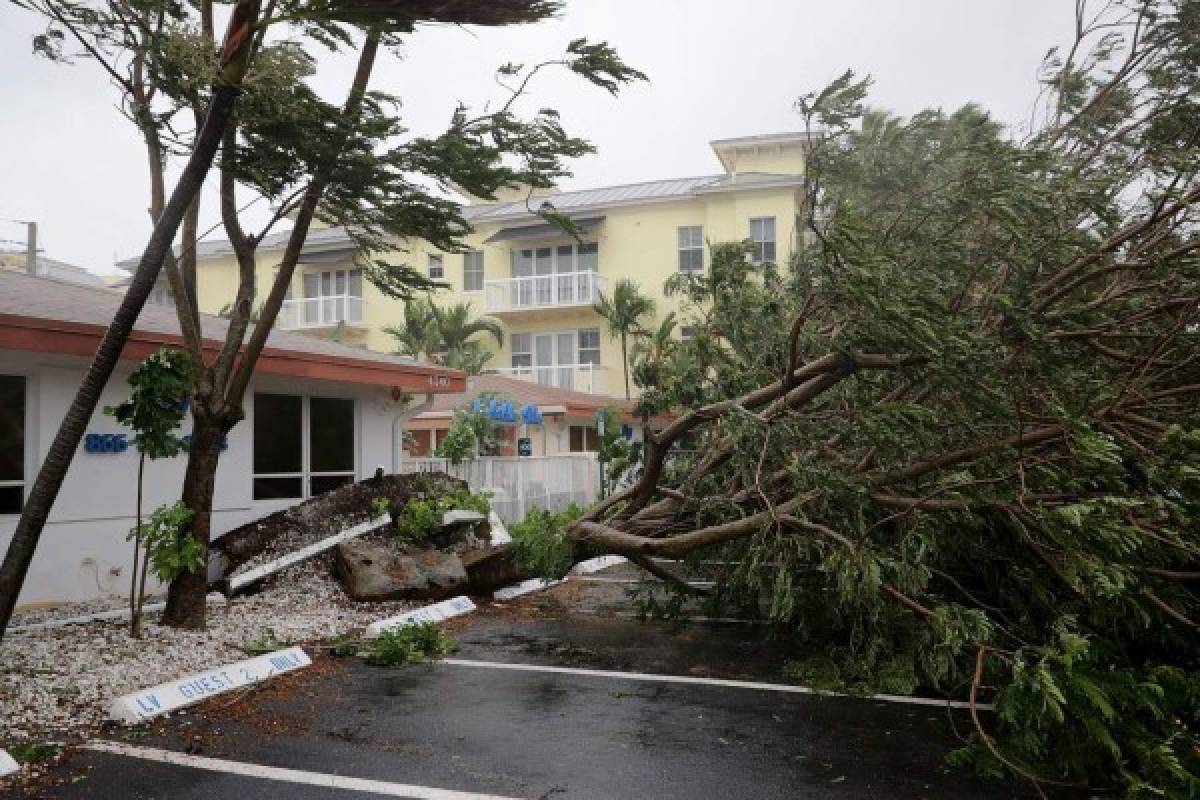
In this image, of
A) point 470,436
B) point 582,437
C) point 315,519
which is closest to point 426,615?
point 315,519

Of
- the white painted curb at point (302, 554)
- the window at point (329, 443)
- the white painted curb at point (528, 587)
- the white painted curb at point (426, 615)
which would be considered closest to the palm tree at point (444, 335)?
the window at point (329, 443)

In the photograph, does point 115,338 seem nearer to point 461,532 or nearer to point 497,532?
point 461,532

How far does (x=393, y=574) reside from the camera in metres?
10.1

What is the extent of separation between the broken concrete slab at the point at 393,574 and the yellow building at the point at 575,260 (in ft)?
63.2

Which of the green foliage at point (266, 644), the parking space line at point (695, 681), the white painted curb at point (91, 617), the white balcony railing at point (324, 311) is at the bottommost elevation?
the parking space line at point (695, 681)

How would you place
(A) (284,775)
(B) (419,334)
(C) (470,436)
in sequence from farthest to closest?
(B) (419,334) < (C) (470,436) < (A) (284,775)

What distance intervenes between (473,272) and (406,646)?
26641 millimetres

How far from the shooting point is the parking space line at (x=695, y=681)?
6.32 metres

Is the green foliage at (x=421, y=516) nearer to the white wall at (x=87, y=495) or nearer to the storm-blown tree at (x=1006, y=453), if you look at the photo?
the white wall at (x=87, y=495)

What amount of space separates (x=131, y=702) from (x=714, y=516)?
4999mm

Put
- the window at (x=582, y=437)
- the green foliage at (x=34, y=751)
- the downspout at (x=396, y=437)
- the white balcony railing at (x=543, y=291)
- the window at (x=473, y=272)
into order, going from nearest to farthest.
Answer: the green foliage at (x=34, y=751) → the downspout at (x=396, y=437) → the window at (x=582, y=437) → the white balcony railing at (x=543, y=291) → the window at (x=473, y=272)

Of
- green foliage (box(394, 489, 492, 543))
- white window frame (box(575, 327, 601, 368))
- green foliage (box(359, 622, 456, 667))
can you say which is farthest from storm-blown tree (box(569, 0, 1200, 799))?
white window frame (box(575, 327, 601, 368))

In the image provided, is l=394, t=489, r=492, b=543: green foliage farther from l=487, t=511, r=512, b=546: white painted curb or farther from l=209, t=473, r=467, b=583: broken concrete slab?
l=487, t=511, r=512, b=546: white painted curb

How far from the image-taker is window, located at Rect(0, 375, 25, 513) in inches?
358
